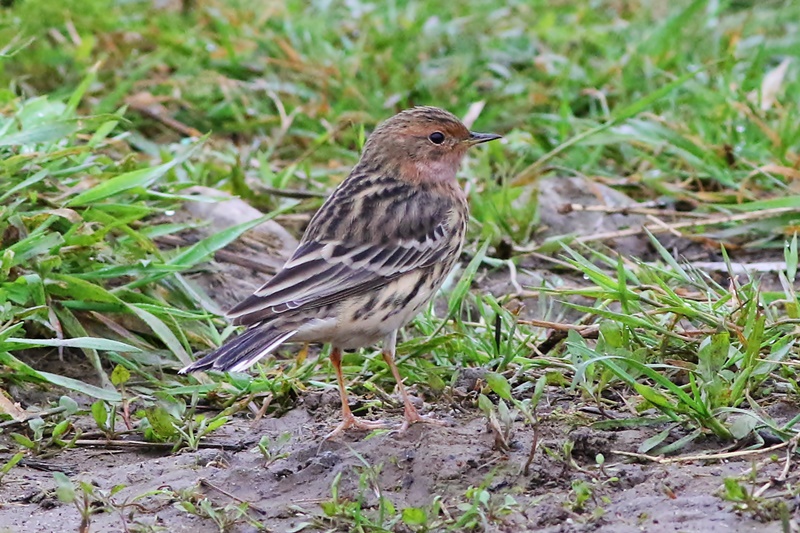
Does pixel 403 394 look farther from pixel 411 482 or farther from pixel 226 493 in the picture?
pixel 226 493

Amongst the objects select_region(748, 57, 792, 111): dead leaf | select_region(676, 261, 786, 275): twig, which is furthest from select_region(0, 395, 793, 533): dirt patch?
Result: select_region(748, 57, 792, 111): dead leaf

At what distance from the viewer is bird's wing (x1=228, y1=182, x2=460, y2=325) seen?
5.14 m

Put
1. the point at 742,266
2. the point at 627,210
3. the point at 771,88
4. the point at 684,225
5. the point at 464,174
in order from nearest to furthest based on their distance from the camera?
1. the point at 742,266
2. the point at 684,225
3. the point at 627,210
4. the point at 464,174
5. the point at 771,88

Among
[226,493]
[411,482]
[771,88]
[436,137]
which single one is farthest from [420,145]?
[771,88]

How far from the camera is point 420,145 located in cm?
623

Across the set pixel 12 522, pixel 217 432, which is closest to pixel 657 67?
pixel 217 432

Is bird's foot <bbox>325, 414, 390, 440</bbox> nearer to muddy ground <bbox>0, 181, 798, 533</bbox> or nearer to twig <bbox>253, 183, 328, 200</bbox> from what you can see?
muddy ground <bbox>0, 181, 798, 533</bbox>

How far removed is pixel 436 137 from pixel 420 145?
4.1 inches

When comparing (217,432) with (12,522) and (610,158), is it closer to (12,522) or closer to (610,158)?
(12,522)

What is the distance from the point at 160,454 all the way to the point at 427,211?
172cm

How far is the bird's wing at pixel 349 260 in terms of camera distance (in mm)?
5137

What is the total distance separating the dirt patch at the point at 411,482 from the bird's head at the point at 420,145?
1.57 m

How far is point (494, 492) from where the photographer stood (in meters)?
4.32

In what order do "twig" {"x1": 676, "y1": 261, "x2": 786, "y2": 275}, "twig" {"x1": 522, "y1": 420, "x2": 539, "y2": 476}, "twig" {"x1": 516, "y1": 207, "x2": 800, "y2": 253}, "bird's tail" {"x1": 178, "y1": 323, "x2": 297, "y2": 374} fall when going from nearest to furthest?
"twig" {"x1": 522, "y1": 420, "x2": 539, "y2": 476} < "bird's tail" {"x1": 178, "y1": 323, "x2": 297, "y2": 374} < "twig" {"x1": 676, "y1": 261, "x2": 786, "y2": 275} < "twig" {"x1": 516, "y1": 207, "x2": 800, "y2": 253}
